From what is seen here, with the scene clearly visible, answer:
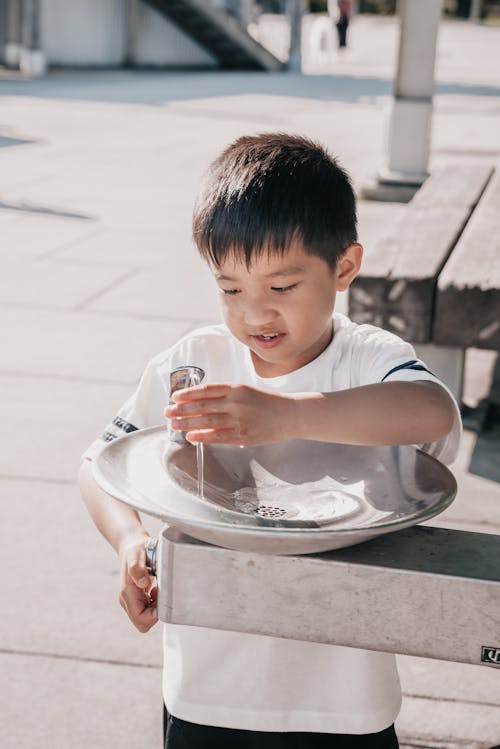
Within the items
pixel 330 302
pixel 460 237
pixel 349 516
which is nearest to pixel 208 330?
pixel 330 302

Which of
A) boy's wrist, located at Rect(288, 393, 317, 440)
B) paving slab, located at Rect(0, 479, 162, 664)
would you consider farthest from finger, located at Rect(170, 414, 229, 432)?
paving slab, located at Rect(0, 479, 162, 664)

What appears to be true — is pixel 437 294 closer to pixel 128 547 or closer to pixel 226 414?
pixel 128 547

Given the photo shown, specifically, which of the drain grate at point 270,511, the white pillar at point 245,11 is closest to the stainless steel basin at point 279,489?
the drain grate at point 270,511

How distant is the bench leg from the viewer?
428 cm

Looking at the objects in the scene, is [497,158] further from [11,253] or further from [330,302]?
[330,302]

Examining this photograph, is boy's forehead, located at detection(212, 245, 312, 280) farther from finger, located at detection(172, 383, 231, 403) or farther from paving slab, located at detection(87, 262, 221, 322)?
paving slab, located at detection(87, 262, 221, 322)

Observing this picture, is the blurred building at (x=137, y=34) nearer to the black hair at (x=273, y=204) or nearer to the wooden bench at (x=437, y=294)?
the wooden bench at (x=437, y=294)

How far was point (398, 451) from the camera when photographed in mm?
1486

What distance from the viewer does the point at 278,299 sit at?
1.61 metres

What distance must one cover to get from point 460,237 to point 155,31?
80.1ft

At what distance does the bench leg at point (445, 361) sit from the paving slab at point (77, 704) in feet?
6.78

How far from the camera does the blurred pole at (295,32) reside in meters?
24.9

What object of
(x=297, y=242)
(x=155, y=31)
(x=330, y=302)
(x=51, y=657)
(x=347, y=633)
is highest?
(x=297, y=242)

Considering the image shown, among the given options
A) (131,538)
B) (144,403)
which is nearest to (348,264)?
(144,403)
